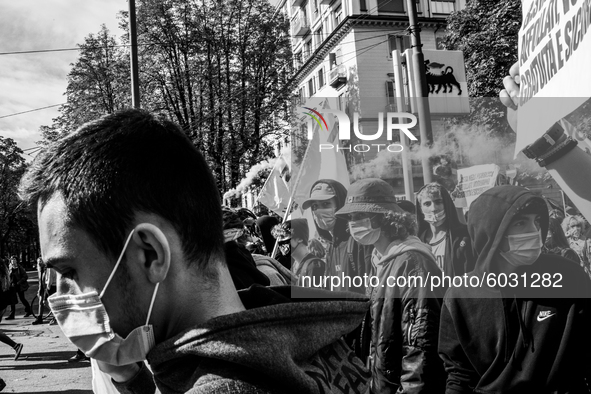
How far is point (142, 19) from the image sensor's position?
21531mm

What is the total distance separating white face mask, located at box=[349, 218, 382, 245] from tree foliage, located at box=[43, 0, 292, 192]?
62.3ft

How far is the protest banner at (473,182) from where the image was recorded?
2.41m

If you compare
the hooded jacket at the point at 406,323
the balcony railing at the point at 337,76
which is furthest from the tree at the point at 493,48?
the balcony railing at the point at 337,76

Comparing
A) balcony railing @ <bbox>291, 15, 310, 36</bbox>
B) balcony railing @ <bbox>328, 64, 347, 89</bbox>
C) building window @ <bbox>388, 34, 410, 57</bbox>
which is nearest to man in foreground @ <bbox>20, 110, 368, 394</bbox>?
balcony railing @ <bbox>328, 64, 347, 89</bbox>

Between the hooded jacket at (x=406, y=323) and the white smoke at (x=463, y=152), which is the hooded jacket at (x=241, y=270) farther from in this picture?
the white smoke at (x=463, y=152)

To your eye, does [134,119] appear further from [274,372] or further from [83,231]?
[274,372]

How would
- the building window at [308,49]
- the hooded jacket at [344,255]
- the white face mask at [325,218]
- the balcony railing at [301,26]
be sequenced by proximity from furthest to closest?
1. the balcony railing at [301,26]
2. the building window at [308,49]
3. the white face mask at [325,218]
4. the hooded jacket at [344,255]

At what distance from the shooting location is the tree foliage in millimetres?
22062

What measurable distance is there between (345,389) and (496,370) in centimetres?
137

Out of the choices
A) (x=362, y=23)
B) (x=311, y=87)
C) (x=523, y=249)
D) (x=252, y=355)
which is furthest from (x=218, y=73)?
(x=252, y=355)

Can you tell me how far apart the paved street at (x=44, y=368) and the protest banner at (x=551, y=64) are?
5934 mm

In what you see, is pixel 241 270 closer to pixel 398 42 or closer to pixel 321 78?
pixel 398 42

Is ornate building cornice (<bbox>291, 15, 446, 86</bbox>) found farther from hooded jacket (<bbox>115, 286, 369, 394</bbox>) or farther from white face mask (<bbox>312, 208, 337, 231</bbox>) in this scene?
hooded jacket (<bbox>115, 286, 369, 394</bbox>)

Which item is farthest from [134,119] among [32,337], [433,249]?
[32,337]
